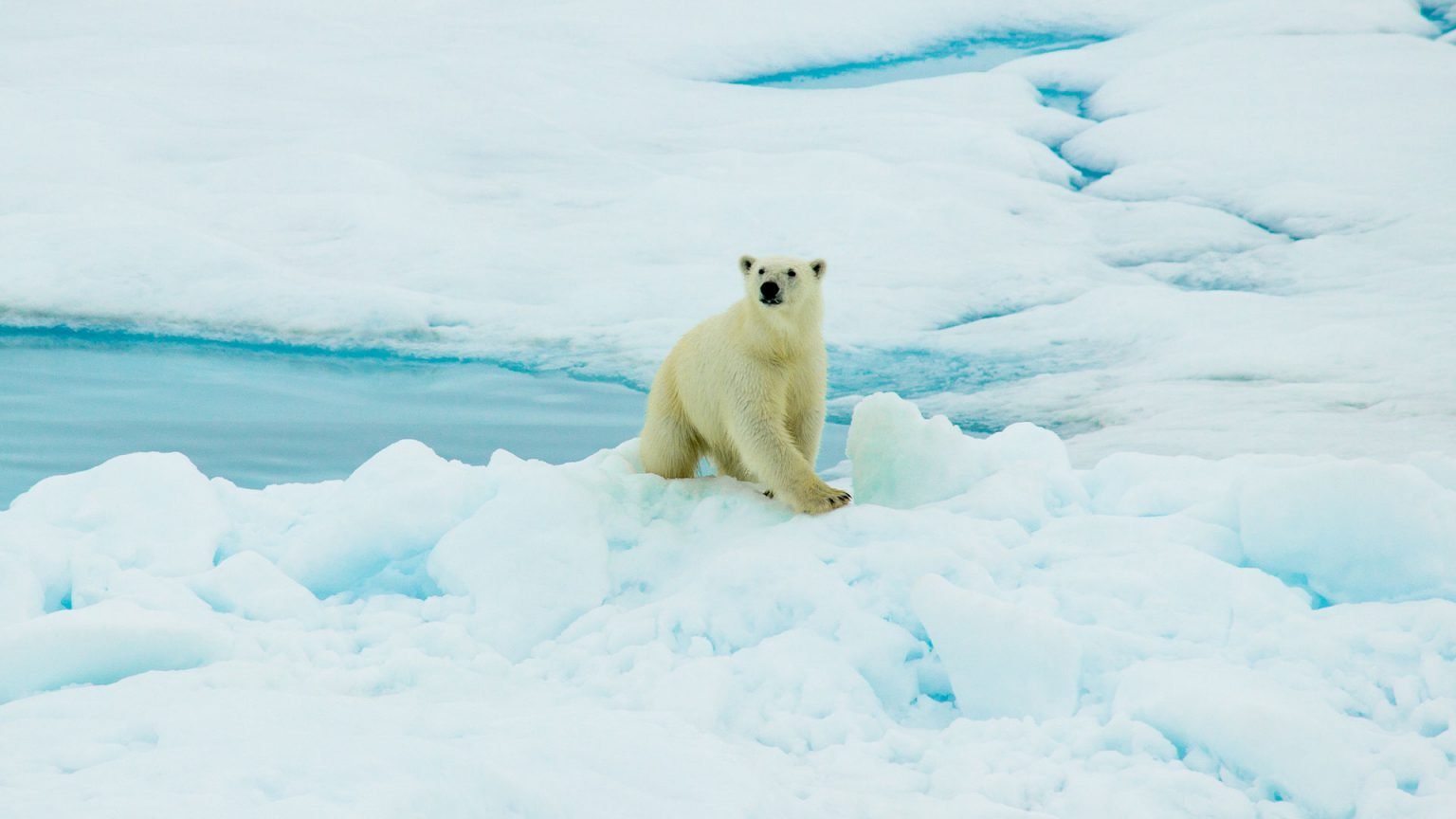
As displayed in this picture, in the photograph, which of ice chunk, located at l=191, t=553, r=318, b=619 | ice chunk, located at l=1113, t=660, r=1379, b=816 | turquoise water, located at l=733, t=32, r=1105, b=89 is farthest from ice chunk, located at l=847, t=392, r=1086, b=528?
turquoise water, located at l=733, t=32, r=1105, b=89

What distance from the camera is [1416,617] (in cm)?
298

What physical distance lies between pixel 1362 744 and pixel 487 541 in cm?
212

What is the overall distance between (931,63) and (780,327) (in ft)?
37.5

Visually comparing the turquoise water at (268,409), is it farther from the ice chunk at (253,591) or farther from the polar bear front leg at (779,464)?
the ice chunk at (253,591)

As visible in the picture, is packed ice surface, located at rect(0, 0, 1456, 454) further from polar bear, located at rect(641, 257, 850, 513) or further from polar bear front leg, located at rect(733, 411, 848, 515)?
polar bear front leg, located at rect(733, 411, 848, 515)

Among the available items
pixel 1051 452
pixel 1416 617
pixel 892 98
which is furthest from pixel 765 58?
pixel 1416 617

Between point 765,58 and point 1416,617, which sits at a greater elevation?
point 765,58

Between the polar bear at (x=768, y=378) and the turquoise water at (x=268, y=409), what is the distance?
251cm

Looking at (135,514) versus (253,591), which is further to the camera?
(135,514)

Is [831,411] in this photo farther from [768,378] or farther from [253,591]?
[253,591]

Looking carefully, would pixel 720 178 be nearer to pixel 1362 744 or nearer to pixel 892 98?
pixel 892 98

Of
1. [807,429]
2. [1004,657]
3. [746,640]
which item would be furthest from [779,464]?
→ [1004,657]

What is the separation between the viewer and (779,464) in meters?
3.70

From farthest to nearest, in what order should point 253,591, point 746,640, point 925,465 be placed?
point 925,465 → point 253,591 → point 746,640
